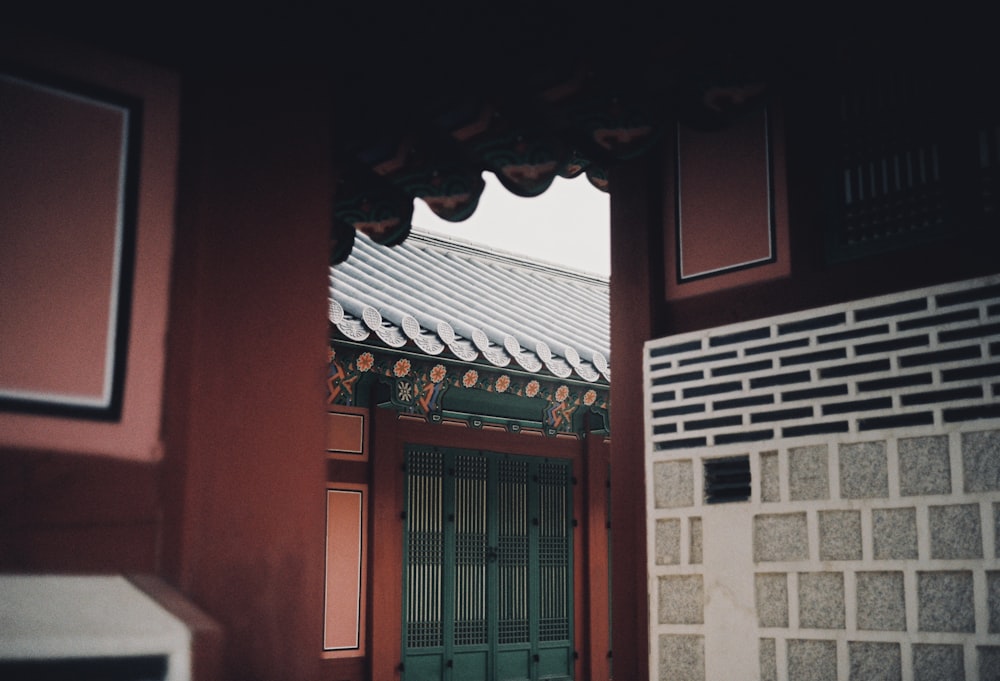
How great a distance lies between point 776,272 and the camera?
4.86 metres

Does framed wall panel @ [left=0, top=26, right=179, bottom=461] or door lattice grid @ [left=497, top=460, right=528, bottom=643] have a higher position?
framed wall panel @ [left=0, top=26, right=179, bottom=461]

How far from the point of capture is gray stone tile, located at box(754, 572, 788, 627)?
→ 458cm

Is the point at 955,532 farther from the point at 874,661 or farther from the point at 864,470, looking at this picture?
the point at 874,661

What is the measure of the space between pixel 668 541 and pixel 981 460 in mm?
1596

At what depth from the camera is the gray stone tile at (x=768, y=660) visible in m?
4.57

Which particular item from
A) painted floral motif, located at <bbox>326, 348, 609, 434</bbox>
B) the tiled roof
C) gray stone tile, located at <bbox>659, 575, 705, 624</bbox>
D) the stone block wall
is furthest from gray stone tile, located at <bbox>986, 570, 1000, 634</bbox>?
painted floral motif, located at <bbox>326, 348, 609, 434</bbox>

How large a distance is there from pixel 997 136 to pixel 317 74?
303 centimetres

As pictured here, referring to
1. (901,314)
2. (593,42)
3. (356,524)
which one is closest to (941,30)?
(901,314)

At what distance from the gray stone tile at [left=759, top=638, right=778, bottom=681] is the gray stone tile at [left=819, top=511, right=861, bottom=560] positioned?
49 centimetres

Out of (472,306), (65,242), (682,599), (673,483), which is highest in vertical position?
(472,306)

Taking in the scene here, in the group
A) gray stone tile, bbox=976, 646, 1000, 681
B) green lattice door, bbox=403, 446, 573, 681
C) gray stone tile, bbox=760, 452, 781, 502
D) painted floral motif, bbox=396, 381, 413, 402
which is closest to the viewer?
gray stone tile, bbox=976, 646, 1000, 681

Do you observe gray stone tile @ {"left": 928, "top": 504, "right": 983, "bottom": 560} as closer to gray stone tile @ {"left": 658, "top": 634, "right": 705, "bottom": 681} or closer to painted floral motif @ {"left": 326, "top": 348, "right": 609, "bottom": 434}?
gray stone tile @ {"left": 658, "top": 634, "right": 705, "bottom": 681}

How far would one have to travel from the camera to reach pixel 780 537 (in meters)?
4.62

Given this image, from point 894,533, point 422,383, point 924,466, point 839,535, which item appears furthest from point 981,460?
point 422,383
